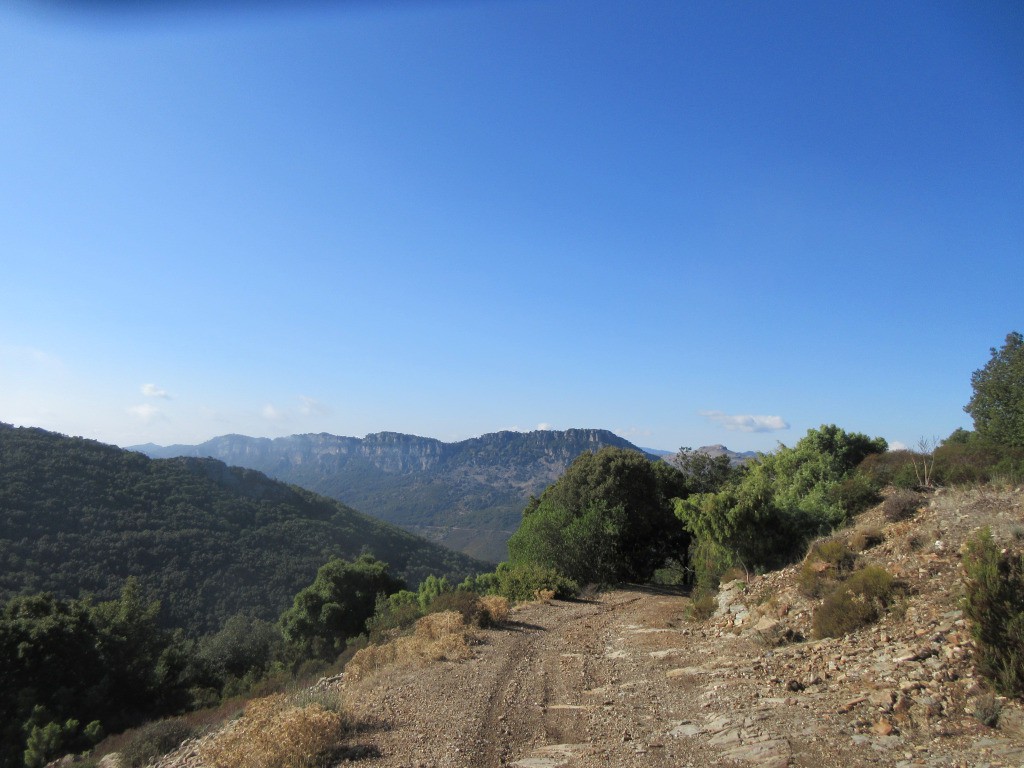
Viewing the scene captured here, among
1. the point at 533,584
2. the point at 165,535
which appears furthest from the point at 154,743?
the point at 165,535

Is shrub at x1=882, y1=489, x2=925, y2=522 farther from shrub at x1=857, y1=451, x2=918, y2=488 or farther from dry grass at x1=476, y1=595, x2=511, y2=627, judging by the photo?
dry grass at x1=476, y1=595, x2=511, y2=627

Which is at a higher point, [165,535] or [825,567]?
[825,567]

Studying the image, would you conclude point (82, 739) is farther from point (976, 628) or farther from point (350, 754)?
point (976, 628)

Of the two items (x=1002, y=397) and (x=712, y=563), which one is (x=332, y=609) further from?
(x=1002, y=397)

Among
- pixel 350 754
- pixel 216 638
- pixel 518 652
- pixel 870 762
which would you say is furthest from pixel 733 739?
pixel 216 638

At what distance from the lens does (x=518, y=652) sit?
11.5 m

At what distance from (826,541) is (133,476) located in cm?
8298

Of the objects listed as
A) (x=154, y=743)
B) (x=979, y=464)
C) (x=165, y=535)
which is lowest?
(x=165, y=535)

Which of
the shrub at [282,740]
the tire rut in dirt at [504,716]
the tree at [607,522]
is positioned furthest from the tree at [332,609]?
the shrub at [282,740]

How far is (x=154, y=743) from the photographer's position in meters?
9.57

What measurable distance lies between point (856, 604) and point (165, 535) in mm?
70018

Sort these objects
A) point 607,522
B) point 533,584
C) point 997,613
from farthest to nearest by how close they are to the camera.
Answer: point 607,522, point 533,584, point 997,613

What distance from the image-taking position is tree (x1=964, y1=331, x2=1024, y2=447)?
1847 cm

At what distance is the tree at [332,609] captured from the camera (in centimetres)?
3195
